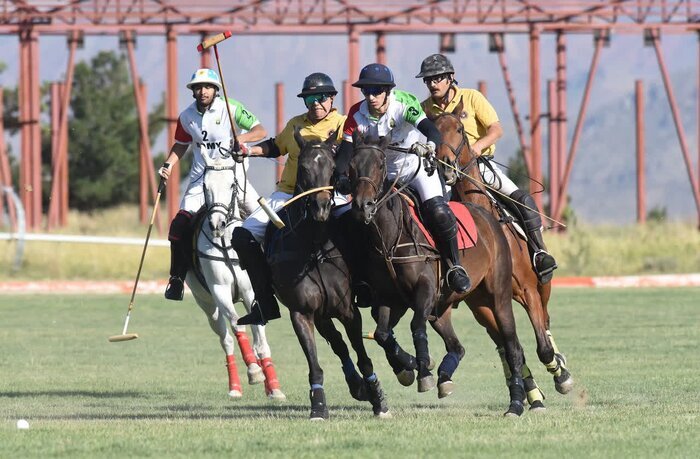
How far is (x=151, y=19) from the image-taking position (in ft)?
145

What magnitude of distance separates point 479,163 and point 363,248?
2278mm

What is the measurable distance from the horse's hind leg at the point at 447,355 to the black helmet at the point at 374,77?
2.00 m

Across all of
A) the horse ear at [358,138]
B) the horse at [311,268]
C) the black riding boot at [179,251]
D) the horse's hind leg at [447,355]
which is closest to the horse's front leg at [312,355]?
the horse at [311,268]

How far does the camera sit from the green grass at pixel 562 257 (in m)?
35.3

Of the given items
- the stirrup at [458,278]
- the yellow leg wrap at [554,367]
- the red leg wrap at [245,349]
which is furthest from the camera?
the red leg wrap at [245,349]

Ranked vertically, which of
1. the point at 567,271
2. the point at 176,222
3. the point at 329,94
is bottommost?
the point at 567,271

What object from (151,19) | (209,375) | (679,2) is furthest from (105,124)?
(209,375)

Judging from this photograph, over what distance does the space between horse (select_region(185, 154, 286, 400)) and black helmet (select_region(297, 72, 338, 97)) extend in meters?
2.06

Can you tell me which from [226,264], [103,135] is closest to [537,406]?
[226,264]

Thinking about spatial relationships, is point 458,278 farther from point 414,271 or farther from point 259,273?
point 259,273

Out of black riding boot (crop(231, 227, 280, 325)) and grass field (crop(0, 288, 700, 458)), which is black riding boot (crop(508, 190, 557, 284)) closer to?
grass field (crop(0, 288, 700, 458))

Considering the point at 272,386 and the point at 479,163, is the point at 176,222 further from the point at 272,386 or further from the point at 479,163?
the point at 479,163

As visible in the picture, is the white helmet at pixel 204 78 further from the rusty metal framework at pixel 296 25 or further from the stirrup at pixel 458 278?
the rusty metal framework at pixel 296 25

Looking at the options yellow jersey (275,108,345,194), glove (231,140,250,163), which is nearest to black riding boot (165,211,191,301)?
glove (231,140,250,163)
